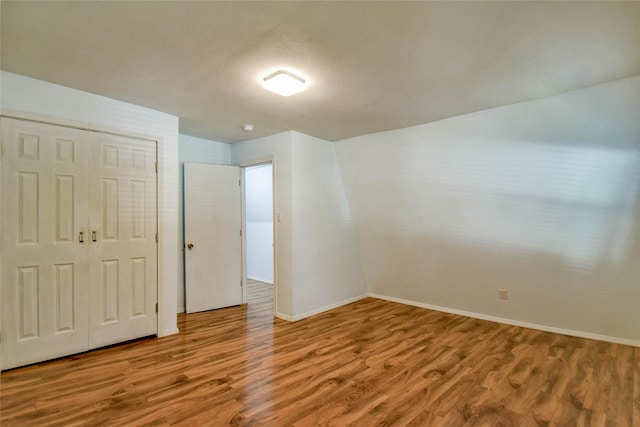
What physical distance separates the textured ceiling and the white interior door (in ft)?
4.71

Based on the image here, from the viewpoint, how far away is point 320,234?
432 centimetres

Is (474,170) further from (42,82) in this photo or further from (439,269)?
(42,82)

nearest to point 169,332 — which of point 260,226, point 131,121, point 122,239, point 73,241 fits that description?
point 122,239

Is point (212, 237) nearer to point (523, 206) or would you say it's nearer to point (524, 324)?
point (523, 206)

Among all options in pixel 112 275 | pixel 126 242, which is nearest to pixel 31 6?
pixel 126 242

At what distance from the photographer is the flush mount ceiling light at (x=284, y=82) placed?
7.83 feet

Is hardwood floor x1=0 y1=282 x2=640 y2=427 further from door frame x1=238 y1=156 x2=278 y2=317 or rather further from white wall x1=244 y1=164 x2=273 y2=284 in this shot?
white wall x1=244 y1=164 x2=273 y2=284

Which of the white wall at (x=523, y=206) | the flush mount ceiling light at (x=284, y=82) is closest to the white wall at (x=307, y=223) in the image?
the white wall at (x=523, y=206)

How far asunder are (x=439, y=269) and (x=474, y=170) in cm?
144

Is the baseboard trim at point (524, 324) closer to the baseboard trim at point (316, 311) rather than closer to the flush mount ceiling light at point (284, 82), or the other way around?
the baseboard trim at point (316, 311)

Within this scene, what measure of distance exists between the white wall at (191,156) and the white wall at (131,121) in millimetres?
772

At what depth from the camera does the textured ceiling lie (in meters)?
1.74

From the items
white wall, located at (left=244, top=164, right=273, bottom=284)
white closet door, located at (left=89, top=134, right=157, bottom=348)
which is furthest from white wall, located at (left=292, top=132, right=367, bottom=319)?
white wall, located at (left=244, top=164, right=273, bottom=284)

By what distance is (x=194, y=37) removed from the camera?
6.46 feet
